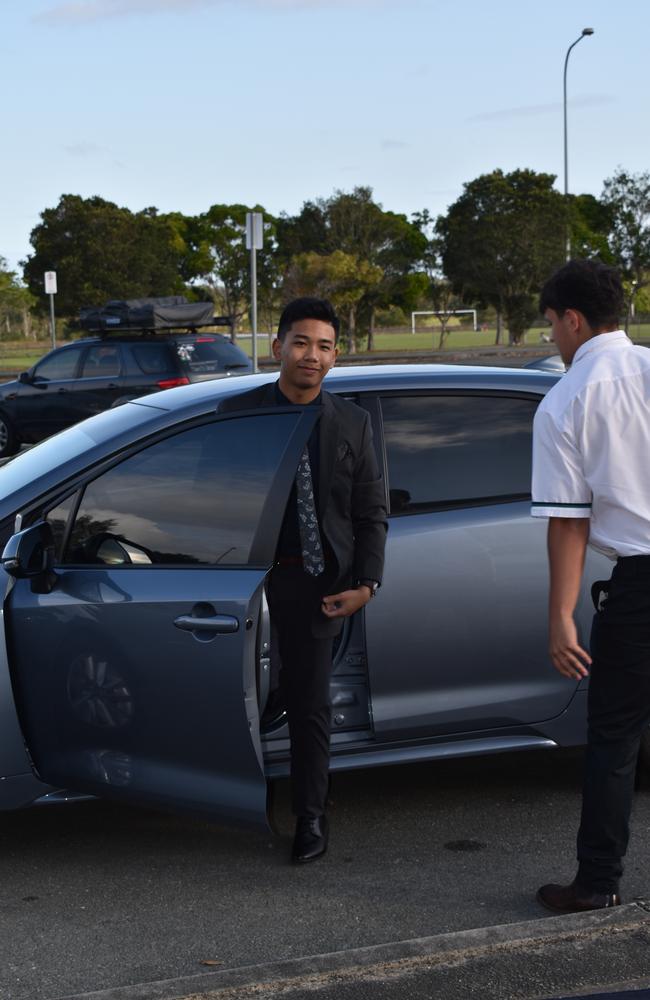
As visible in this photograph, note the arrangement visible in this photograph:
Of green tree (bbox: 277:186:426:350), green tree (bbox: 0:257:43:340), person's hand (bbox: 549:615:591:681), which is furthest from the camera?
green tree (bbox: 0:257:43:340)

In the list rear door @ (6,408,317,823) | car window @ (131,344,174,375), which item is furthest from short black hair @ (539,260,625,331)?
car window @ (131,344,174,375)

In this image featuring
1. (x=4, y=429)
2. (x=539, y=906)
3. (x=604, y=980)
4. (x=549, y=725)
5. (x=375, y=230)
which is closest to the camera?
(x=604, y=980)

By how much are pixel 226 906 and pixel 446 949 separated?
90 cm

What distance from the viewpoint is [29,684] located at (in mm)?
3746

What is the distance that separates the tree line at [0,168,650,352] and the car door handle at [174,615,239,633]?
42.2m

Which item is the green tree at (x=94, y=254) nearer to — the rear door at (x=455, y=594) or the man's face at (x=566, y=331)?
the rear door at (x=455, y=594)

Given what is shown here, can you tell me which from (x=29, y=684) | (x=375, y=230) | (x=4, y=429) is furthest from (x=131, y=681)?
(x=375, y=230)

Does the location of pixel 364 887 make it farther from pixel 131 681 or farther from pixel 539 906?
pixel 131 681

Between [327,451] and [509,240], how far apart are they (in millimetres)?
43991

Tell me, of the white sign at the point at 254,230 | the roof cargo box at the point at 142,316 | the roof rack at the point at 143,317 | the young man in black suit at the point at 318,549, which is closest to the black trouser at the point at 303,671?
the young man in black suit at the point at 318,549

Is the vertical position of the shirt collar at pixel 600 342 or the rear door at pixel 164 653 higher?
the shirt collar at pixel 600 342

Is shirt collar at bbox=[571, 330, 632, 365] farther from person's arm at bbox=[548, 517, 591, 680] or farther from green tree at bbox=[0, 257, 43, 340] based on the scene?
green tree at bbox=[0, 257, 43, 340]

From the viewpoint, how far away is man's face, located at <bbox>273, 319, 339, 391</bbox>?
393cm

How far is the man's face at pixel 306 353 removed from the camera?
393 cm
